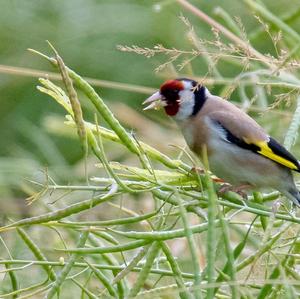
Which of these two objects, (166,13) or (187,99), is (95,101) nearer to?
(187,99)

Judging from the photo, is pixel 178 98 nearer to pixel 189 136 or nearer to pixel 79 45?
pixel 189 136

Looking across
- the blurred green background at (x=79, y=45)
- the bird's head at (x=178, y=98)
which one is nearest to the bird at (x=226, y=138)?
the bird's head at (x=178, y=98)

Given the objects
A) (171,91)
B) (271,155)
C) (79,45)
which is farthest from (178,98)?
(79,45)

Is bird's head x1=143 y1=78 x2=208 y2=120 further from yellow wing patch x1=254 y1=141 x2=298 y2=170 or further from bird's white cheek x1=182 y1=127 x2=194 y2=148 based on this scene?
yellow wing patch x1=254 y1=141 x2=298 y2=170

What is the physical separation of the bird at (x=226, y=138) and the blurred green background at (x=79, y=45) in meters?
1.46

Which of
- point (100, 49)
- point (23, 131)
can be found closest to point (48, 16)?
point (100, 49)

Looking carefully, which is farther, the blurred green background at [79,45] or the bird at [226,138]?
the blurred green background at [79,45]

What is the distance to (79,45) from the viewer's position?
3990mm

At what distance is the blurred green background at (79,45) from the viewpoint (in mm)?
3762

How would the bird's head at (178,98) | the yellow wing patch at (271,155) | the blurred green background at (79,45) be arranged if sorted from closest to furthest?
the yellow wing patch at (271,155) < the bird's head at (178,98) < the blurred green background at (79,45)

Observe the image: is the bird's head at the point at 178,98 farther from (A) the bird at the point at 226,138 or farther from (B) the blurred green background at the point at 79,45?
(B) the blurred green background at the point at 79,45

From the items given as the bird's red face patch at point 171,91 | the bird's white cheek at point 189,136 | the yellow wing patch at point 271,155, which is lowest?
the bird's white cheek at point 189,136

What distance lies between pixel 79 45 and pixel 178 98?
1.93m

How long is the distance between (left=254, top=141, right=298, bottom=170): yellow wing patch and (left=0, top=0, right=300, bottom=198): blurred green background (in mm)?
1578
